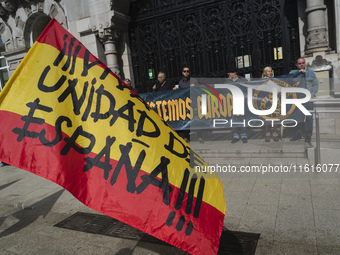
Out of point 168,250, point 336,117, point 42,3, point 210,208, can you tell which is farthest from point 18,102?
point 42,3

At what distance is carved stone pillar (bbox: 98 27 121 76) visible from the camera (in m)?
10.3

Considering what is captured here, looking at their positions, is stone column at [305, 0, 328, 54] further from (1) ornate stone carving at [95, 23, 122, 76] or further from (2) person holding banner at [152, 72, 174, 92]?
(1) ornate stone carving at [95, 23, 122, 76]

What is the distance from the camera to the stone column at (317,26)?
7566mm

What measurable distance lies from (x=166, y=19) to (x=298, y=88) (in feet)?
18.1

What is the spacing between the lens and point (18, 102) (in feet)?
7.80

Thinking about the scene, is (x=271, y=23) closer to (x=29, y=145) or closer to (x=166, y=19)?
(x=166, y=19)

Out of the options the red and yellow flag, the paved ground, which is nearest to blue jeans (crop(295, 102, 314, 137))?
the paved ground

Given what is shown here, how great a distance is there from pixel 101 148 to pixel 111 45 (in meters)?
8.90

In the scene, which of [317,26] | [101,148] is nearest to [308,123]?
[317,26]

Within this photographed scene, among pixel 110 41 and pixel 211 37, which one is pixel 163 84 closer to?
pixel 211 37

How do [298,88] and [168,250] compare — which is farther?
[298,88]

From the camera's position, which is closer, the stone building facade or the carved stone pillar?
the stone building facade

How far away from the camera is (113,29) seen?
10.3 metres

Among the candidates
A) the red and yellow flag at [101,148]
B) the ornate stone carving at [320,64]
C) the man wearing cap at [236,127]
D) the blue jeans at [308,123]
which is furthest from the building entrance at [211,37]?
the red and yellow flag at [101,148]
